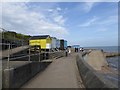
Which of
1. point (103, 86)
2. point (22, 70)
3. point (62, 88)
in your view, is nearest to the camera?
point (103, 86)

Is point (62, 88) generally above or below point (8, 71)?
below

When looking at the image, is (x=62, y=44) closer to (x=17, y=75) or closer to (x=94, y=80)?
(x=17, y=75)

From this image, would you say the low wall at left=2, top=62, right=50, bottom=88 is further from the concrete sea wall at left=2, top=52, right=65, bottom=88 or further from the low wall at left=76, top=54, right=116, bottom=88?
the low wall at left=76, top=54, right=116, bottom=88

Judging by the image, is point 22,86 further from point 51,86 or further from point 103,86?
point 103,86

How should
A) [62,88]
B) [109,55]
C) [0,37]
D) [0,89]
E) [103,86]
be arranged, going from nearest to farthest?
1. [103,86]
2. [0,89]
3. [62,88]
4. [0,37]
5. [109,55]

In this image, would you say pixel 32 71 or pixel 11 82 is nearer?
pixel 11 82

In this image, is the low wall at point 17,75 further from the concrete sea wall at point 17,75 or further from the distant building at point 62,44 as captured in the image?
the distant building at point 62,44

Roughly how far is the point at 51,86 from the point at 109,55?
284 ft

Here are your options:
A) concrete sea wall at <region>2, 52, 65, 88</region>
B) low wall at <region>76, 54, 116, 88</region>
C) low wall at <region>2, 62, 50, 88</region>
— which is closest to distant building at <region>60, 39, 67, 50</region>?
concrete sea wall at <region>2, 52, 65, 88</region>

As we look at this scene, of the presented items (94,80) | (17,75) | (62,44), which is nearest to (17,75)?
(17,75)

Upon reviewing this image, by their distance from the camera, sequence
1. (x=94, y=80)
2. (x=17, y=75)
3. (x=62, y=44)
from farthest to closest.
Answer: (x=62, y=44) < (x=17, y=75) < (x=94, y=80)

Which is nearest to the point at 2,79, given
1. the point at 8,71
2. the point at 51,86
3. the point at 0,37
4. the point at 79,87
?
the point at 8,71

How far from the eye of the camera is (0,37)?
1762cm

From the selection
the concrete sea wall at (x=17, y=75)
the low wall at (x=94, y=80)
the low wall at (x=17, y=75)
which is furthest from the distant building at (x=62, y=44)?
the low wall at (x=94, y=80)
